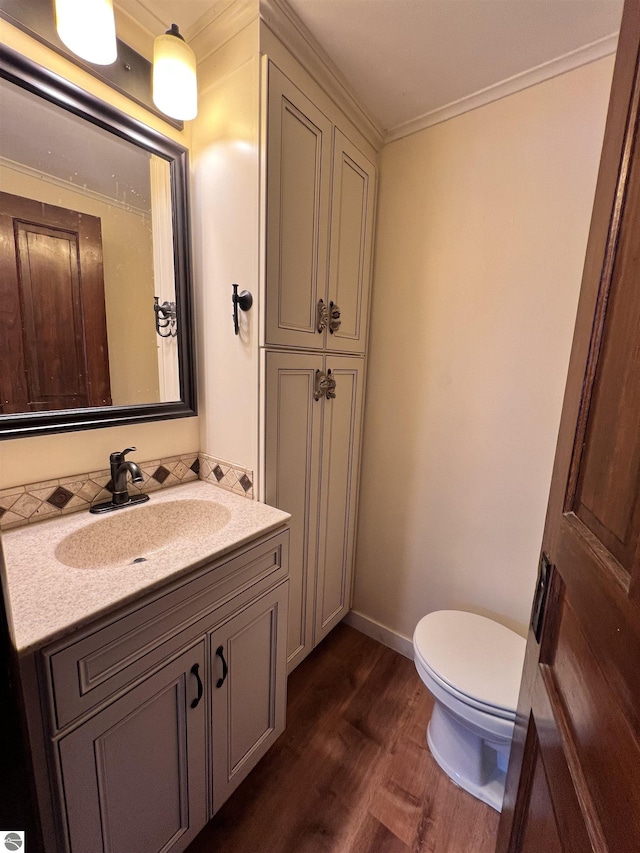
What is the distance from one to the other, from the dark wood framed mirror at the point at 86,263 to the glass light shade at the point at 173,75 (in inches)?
6.2

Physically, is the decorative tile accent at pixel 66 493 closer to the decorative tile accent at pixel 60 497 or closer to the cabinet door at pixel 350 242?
the decorative tile accent at pixel 60 497

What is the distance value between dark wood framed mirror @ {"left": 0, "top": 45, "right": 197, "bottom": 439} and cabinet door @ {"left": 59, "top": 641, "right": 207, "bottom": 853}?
0.72m

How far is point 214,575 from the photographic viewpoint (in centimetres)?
88

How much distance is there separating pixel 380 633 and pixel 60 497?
5.03ft

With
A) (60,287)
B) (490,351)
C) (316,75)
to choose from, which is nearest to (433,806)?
(490,351)

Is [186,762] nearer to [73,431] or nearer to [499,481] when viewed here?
[73,431]

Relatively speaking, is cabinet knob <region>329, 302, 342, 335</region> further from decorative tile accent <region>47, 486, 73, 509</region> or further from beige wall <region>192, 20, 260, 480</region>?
decorative tile accent <region>47, 486, 73, 509</region>

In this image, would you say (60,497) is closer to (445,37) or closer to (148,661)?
(148,661)

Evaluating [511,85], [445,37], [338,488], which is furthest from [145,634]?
[511,85]

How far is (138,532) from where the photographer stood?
1.10m

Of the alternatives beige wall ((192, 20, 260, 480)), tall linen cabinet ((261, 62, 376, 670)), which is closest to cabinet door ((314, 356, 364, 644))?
tall linen cabinet ((261, 62, 376, 670))

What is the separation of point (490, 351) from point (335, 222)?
758 millimetres

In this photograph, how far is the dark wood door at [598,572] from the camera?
395 millimetres

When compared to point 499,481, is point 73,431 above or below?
above
